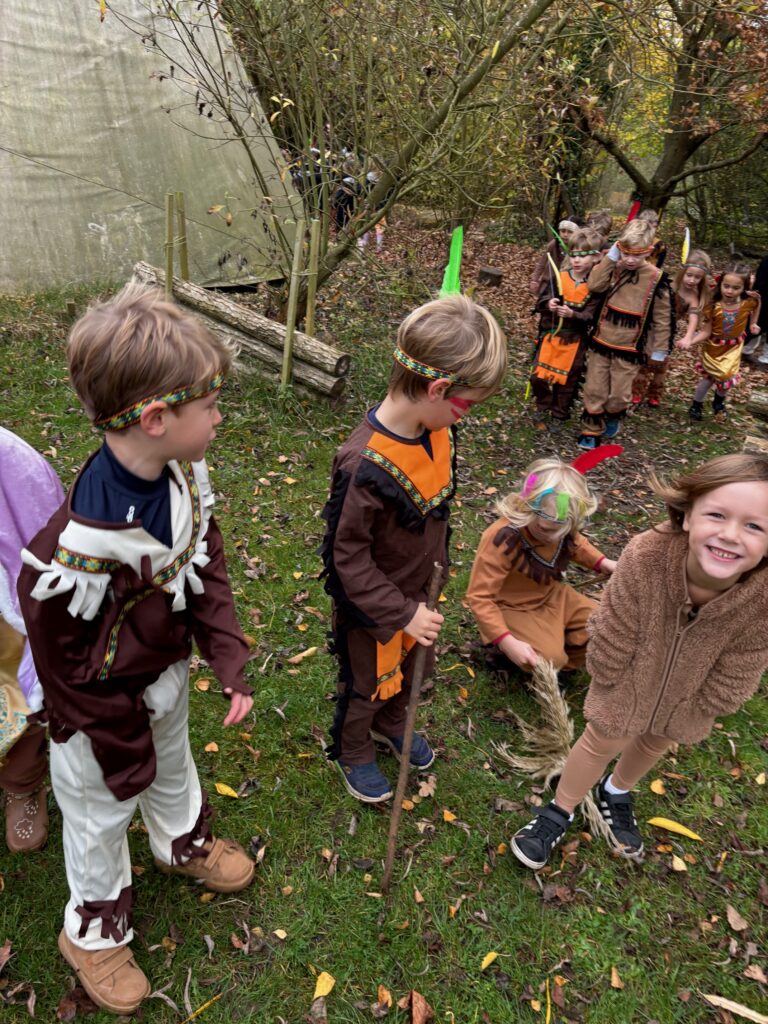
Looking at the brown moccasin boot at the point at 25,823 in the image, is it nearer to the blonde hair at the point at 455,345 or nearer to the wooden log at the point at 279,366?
the blonde hair at the point at 455,345

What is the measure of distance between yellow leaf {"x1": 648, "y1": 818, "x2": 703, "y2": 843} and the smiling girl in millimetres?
716

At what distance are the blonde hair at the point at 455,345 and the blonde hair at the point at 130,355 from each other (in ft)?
2.52

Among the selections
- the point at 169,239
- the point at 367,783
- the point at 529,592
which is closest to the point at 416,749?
the point at 367,783

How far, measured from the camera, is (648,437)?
748 cm

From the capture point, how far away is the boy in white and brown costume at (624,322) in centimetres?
620

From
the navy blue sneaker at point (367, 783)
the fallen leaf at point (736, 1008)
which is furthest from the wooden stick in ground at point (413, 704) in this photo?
the fallen leaf at point (736, 1008)

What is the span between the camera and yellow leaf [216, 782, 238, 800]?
3.02 meters

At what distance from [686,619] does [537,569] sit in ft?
3.66

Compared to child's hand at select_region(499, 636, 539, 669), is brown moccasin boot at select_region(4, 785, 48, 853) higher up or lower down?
lower down

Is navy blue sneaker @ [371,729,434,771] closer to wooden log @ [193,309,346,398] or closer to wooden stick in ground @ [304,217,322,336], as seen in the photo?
wooden log @ [193,309,346,398]

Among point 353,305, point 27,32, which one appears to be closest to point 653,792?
point 353,305

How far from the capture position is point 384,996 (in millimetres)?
2436

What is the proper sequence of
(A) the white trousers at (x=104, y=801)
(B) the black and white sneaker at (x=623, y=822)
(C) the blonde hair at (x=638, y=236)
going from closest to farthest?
(A) the white trousers at (x=104, y=801), (B) the black and white sneaker at (x=623, y=822), (C) the blonde hair at (x=638, y=236)

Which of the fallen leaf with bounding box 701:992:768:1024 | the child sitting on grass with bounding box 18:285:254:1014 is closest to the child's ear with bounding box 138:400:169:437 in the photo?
the child sitting on grass with bounding box 18:285:254:1014
